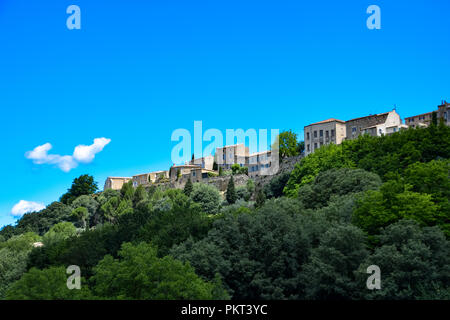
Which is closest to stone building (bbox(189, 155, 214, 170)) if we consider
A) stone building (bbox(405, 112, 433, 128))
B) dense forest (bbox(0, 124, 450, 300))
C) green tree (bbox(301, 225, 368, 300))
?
stone building (bbox(405, 112, 433, 128))

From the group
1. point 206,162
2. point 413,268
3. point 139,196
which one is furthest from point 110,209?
point 413,268

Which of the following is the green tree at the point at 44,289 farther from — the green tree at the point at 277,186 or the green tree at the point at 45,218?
the green tree at the point at 45,218

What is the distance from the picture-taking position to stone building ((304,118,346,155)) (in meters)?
82.9

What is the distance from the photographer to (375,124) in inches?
3132

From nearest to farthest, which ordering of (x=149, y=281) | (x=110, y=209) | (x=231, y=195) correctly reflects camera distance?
(x=149, y=281)
(x=231, y=195)
(x=110, y=209)

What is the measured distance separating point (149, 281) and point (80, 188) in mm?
103069

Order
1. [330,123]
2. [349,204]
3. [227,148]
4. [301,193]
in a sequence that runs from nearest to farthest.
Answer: [349,204]
[301,193]
[330,123]
[227,148]

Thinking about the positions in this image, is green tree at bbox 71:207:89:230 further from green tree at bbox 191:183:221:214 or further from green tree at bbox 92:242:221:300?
green tree at bbox 92:242:221:300

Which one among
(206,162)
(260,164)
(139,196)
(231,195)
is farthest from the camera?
(206,162)

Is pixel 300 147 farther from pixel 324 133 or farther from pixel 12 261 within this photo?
pixel 12 261
